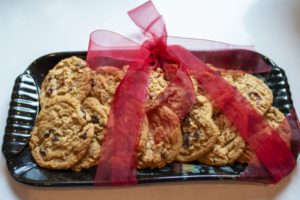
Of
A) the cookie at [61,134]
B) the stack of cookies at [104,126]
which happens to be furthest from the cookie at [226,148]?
the cookie at [61,134]

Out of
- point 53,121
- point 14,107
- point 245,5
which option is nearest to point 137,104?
point 53,121

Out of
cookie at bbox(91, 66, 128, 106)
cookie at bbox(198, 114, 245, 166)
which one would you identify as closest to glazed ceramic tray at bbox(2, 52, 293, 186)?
cookie at bbox(198, 114, 245, 166)

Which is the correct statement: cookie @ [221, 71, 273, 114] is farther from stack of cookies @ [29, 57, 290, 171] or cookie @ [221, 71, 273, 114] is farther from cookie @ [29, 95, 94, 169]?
cookie @ [29, 95, 94, 169]

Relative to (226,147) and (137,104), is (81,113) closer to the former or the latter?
(137,104)

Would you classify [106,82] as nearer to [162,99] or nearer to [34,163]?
[162,99]

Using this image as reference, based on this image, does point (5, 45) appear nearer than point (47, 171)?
No

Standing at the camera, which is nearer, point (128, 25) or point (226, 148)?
point (226, 148)

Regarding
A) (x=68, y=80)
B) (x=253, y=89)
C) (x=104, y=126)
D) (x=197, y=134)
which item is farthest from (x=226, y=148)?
(x=68, y=80)

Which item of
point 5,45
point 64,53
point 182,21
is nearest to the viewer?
point 64,53
